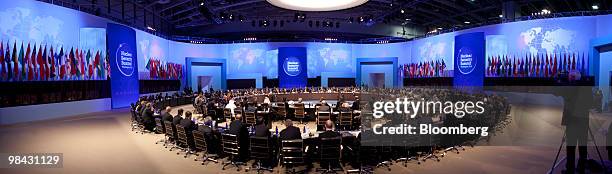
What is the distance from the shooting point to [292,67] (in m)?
27.2

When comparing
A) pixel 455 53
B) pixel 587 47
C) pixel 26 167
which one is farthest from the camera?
pixel 455 53

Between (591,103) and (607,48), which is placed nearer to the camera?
(591,103)

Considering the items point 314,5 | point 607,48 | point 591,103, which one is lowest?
point 591,103

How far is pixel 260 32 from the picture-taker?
111 ft

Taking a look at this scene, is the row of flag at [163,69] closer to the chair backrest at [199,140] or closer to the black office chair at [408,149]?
the chair backrest at [199,140]

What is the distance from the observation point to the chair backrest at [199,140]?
681 centimetres

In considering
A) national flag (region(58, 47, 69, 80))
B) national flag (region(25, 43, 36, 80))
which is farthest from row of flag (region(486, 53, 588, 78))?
national flag (region(25, 43, 36, 80))

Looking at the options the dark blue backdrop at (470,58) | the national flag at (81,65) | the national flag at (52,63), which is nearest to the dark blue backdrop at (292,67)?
the dark blue backdrop at (470,58)

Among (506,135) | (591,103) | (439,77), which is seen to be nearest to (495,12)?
(439,77)

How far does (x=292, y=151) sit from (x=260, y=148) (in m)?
0.64

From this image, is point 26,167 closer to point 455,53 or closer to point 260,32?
point 455,53

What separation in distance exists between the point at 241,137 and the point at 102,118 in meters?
9.68

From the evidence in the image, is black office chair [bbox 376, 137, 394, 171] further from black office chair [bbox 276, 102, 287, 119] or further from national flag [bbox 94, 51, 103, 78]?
national flag [bbox 94, 51, 103, 78]

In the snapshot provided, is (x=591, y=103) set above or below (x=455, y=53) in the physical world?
below
